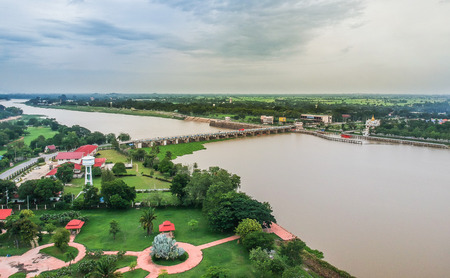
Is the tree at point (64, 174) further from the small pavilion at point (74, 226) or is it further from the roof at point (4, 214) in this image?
the small pavilion at point (74, 226)

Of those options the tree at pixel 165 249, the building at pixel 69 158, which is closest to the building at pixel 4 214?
the tree at pixel 165 249

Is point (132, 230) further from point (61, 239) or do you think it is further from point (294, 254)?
point (294, 254)

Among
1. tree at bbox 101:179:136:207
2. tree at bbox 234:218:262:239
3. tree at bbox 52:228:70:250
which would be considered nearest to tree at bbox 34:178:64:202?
tree at bbox 101:179:136:207

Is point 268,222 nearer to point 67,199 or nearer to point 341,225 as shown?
point 341,225

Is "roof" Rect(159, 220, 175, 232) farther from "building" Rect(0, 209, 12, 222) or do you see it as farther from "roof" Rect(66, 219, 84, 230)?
"building" Rect(0, 209, 12, 222)

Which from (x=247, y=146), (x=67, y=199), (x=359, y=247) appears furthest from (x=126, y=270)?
(x=247, y=146)

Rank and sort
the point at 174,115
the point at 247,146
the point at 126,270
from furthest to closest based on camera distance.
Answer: the point at 174,115 → the point at 247,146 → the point at 126,270
